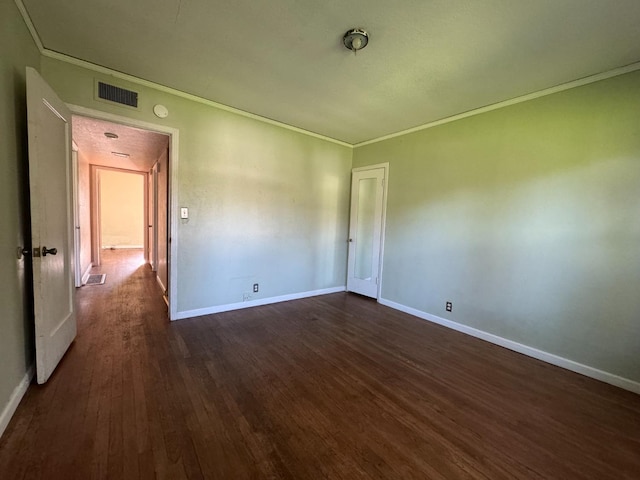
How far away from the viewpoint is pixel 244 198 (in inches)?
143

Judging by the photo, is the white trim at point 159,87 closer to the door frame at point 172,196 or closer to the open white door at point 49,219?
the door frame at point 172,196

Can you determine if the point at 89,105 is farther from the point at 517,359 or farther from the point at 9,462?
the point at 517,359

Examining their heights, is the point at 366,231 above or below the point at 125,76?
below

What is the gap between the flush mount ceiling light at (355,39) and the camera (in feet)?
6.27

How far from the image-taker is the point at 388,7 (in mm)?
1691

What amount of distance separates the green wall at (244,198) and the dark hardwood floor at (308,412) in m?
0.84

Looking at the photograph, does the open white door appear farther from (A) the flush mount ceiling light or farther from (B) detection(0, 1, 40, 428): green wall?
(A) the flush mount ceiling light

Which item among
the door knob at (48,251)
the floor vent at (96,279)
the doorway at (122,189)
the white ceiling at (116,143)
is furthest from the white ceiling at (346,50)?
the floor vent at (96,279)

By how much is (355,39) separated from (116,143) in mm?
4158

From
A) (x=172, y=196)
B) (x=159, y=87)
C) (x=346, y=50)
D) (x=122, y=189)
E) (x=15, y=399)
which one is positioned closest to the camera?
(x=15, y=399)

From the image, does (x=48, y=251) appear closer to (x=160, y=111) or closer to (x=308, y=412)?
(x=160, y=111)

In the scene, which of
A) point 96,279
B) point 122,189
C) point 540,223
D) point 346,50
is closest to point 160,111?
point 346,50

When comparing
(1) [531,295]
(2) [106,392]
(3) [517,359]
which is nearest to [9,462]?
(2) [106,392]

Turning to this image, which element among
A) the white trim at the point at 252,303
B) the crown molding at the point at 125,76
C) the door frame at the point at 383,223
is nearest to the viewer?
the crown molding at the point at 125,76
